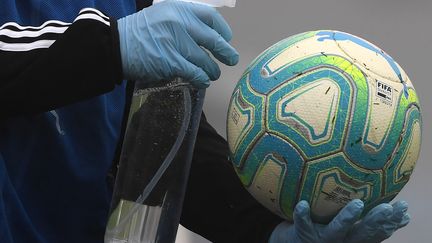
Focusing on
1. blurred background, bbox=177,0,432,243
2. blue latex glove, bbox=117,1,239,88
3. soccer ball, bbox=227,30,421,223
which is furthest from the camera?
blurred background, bbox=177,0,432,243

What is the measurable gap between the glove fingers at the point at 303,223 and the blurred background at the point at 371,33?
92 cm

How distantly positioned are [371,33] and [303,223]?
1049mm

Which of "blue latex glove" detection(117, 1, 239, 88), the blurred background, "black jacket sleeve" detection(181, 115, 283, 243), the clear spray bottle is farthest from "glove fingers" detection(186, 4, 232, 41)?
the blurred background

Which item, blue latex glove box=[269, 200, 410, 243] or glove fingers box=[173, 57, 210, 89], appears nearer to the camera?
blue latex glove box=[269, 200, 410, 243]

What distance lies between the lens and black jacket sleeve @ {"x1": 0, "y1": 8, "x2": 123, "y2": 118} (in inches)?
57.5

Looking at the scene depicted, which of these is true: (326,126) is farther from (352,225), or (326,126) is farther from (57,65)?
(57,65)

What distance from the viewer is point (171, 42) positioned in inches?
61.9

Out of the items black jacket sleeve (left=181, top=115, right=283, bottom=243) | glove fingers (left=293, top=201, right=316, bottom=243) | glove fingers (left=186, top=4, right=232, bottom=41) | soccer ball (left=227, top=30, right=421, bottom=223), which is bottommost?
black jacket sleeve (left=181, top=115, right=283, bottom=243)

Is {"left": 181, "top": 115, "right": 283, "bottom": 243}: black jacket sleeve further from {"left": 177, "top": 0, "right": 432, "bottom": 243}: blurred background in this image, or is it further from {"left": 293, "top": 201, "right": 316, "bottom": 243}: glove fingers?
{"left": 177, "top": 0, "right": 432, "bottom": 243}: blurred background

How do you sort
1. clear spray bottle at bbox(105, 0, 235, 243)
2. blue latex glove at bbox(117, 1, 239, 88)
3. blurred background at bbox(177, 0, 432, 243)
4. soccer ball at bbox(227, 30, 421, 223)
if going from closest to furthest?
soccer ball at bbox(227, 30, 421, 223)
blue latex glove at bbox(117, 1, 239, 88)
clear spray bottle at bbox(105, 0, 235, 243)
blurred background at bbox(177, 0, 432, 243)

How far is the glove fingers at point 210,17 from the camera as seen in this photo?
158cm

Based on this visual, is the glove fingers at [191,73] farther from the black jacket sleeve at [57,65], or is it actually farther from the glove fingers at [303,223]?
the glove fingers at [303,223]

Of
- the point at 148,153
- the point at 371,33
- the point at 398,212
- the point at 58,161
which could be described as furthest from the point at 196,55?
the point at 371,33

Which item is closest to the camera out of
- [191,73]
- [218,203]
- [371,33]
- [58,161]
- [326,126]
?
[326,126]
